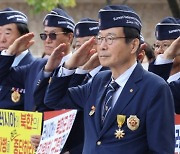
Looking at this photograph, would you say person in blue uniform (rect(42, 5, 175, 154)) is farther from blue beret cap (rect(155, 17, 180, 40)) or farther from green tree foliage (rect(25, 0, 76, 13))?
green tree foliage (rect(25, 0, 76, 13))

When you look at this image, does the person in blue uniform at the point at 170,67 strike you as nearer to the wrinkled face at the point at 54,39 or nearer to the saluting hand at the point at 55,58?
the saluting hand at the point at 55,58

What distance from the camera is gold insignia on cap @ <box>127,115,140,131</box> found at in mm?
5125

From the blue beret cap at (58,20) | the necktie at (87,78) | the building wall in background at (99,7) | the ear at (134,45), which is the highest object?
the ear at (134,45)

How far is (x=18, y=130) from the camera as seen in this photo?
7230 mm

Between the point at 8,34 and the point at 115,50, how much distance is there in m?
2.75

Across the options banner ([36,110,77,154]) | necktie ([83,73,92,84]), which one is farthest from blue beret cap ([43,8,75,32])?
banner ([36,110,77,154])

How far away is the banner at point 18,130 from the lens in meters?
7.00

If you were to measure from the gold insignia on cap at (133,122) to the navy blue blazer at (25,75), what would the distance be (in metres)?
2.06

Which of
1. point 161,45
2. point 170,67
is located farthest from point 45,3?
point 170,67

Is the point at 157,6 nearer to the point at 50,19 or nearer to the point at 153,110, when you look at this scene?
the point at 50,19

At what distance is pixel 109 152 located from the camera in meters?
5.21

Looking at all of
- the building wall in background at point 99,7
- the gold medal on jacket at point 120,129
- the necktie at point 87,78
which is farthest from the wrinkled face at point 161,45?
the building wall in background at point 99,7

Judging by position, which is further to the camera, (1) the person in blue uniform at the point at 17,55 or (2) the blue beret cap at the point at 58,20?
(1) the person in blue uniform at the point at 17,55

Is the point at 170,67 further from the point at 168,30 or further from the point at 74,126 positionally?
the point at 74,126
